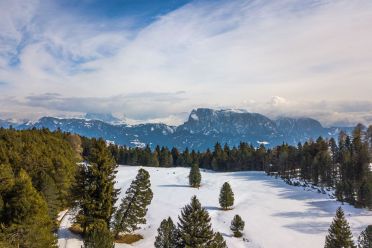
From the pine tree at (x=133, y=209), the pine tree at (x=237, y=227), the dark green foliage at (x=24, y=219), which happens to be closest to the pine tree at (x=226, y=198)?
the pine tree at (x=237, y=227)

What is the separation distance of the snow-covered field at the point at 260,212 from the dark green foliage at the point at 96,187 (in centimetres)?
472

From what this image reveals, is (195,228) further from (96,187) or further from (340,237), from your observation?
(340,237)

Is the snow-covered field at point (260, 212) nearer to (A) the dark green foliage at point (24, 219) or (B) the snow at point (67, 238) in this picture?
(B) the snow at point (67, 238)

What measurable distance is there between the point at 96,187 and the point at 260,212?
44900 mm

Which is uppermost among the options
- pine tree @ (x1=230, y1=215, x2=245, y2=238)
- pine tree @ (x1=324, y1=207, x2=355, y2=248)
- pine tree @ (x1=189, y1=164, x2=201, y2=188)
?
pine tree @ (x1=189, y1=164, x2=201, y2=188)

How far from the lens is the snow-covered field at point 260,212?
6062cm

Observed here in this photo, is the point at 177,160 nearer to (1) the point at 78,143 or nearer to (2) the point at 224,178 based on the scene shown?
(1) the point at 78,143

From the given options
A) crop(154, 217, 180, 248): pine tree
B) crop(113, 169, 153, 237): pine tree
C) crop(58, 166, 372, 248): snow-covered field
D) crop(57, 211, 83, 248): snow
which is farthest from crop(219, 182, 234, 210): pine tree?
crop(154, 217, 180, 248): pine tree

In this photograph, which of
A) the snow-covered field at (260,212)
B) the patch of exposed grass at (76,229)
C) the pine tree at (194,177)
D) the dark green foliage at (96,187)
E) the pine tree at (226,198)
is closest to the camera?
the dark green foliage at (96,187)

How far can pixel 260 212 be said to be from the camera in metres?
80.0

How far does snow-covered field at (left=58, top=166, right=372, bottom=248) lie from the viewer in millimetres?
60625

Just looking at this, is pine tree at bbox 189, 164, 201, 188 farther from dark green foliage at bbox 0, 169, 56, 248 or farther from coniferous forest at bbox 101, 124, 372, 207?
dark green foliage at bbox 0, 169, 56, 248

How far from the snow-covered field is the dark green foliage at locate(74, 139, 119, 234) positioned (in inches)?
186

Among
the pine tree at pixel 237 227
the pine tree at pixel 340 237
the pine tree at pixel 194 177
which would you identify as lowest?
the pine tree at pixel 237 227
